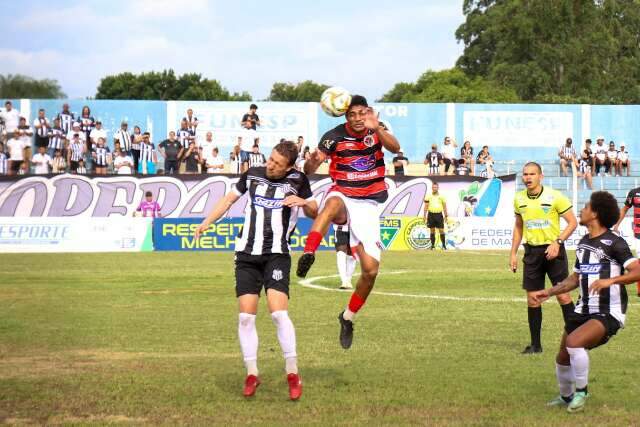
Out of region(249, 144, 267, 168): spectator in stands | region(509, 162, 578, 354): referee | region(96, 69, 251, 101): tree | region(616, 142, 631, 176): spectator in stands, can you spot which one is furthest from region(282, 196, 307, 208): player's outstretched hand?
region(96, 69, 251, 101): tree

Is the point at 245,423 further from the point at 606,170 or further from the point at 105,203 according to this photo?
the point at 606,170

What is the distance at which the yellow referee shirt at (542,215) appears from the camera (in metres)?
12.3

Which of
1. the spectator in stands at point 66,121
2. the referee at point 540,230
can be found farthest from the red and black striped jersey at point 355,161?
the spectator in stands at point 66,121

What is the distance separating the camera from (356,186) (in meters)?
11.0

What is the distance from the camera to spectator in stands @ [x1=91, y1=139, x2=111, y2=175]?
37000mm

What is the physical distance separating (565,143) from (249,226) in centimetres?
3836

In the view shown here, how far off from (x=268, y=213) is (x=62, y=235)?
25.1 meters

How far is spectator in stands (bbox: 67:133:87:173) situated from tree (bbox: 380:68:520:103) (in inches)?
1571

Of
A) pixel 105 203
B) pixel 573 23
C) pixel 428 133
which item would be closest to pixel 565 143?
pixel 428 133

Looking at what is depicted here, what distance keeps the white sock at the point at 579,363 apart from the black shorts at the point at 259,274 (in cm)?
264

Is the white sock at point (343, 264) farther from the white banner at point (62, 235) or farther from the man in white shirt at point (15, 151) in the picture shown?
the man in white shirt at point (15, 151)

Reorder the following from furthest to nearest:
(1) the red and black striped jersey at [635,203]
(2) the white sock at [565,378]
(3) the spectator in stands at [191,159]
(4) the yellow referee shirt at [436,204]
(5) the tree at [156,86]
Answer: (5) the tree at [156,86]
(3) the spectator in stands at [191,159]
(4) the yellow referee shirt at [436,204]
(1) the red and black striped jersey at [635,203]
(2) the white sock at [565,378]

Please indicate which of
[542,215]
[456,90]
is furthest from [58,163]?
[456,90]

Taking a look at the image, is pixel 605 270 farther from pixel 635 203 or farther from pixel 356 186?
pixel 635 203
